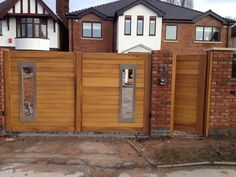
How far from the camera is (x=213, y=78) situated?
6074 millimetres

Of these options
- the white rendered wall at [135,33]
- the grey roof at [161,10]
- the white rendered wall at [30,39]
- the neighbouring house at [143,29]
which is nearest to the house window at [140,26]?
the neighbouring house at [143,29]

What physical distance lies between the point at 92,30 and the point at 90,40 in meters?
0.93

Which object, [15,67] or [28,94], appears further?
[28,94]

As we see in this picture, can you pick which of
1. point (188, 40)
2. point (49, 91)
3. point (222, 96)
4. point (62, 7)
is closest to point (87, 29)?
point (62, 7)

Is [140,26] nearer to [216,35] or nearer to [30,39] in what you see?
[216,35]

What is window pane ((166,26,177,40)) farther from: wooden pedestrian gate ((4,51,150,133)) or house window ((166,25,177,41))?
wooden pedestrian gate ((4,51,150,133))

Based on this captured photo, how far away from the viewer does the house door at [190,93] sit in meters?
6.09

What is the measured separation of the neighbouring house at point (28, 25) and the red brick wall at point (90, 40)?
183 centimetres

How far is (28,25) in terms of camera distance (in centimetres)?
2306

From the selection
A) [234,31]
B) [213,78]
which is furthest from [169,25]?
[213,78]

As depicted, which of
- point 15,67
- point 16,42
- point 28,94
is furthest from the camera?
point 16,42

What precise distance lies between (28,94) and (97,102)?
7.75 feet

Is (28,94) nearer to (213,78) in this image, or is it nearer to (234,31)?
(213,78)

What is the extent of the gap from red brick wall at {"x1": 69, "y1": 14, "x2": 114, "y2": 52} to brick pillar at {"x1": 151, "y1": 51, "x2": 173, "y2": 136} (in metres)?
17.9
